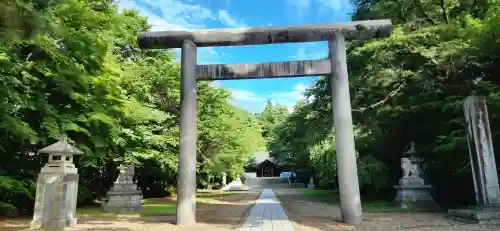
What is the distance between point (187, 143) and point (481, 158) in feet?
26.3

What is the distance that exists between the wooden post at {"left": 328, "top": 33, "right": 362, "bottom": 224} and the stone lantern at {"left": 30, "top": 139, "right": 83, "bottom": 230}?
6940 mm

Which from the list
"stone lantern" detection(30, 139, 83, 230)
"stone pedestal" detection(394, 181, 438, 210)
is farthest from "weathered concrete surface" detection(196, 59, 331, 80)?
"stone pedestal" detection(394, 181, 438, 210)

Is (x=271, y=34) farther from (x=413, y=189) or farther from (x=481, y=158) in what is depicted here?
(x=413, y=189)

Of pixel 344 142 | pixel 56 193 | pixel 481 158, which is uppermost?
pixel 344 142

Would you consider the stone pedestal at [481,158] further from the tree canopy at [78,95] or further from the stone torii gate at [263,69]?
the tree canopy at [78,95]

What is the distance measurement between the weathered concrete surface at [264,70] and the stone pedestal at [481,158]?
4.40m

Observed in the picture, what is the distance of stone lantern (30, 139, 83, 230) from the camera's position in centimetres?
834

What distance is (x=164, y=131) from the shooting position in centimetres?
1886

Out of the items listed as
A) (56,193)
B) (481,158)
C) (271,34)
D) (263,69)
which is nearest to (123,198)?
(56,193)

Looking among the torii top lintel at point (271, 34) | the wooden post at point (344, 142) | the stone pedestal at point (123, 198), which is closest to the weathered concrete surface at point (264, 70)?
the wooden post at point (344, 142)

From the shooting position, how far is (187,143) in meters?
8.55

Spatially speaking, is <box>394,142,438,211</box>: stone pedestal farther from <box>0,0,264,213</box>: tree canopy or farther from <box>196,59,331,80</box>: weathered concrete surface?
Result: <box>0,0,264,213</box>: tree canopy

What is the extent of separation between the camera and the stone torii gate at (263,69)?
836cm

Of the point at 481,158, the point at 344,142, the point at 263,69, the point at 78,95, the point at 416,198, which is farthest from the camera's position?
the point at 416,198
